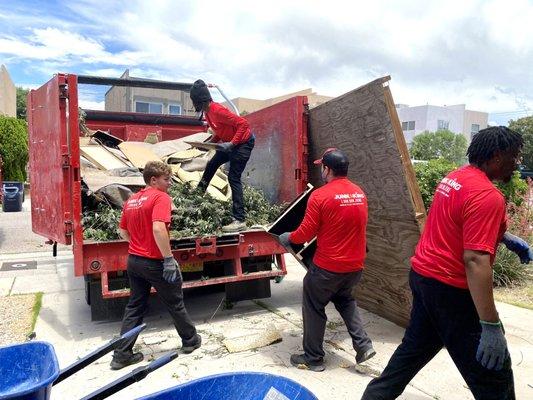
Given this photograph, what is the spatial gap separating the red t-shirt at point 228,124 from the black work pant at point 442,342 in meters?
3.33

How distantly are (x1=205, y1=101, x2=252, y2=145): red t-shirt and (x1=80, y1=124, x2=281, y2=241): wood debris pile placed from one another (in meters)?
0.80

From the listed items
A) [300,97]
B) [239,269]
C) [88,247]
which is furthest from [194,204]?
[300,97]

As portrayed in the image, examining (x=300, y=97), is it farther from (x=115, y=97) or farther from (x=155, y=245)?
(x=115, y=97)

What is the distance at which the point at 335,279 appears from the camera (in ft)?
12.6

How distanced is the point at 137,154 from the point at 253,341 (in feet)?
11.6

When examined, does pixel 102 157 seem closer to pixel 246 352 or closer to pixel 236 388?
pixel 246 352

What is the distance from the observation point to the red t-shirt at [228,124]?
225 inches

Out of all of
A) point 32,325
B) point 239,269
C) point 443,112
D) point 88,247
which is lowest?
point 32,325

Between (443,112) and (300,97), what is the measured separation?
2625 inches

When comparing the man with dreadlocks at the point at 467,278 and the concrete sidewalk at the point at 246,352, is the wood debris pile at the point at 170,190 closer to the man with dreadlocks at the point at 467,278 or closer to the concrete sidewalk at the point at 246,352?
the concrete sidewalk at the point at 246,352

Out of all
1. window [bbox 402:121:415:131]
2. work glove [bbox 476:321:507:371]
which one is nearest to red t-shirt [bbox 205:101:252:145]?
work glove [bbox 476:321:507:371]

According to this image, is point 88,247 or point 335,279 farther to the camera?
point 88,247

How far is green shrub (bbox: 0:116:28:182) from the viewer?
1869 cm

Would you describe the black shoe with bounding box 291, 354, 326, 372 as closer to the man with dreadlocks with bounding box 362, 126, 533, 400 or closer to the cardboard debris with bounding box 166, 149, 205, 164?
the man with dreadlocks with bounding box 362, 126, 533, 400
